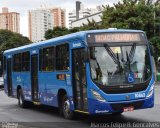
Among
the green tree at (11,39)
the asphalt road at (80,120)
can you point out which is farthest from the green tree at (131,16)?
the green tree at (11,39)

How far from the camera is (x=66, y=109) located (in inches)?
567

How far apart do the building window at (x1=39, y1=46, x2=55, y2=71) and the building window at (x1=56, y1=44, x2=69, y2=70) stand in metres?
0.50

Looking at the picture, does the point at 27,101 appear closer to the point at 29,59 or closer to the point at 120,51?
the point at 29,59

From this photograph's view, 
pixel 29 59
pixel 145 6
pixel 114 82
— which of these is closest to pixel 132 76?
pixel 114 82

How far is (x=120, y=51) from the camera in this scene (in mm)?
12617

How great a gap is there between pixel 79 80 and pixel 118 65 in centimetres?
133

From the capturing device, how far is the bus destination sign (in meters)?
Result: 12.7

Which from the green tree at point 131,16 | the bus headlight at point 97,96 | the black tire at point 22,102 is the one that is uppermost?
the green tree at point 131,16

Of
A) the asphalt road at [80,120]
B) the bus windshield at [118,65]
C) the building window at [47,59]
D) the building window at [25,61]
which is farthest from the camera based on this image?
the building window at [25,61]

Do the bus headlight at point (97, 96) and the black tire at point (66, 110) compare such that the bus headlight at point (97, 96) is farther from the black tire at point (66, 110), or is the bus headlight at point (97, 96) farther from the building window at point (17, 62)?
the building window at point (17, 62)

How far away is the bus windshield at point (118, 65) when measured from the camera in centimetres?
1230

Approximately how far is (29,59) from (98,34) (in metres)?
6.33

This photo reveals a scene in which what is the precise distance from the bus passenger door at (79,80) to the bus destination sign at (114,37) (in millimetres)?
481

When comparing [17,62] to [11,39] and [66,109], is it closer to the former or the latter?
[66,109]
